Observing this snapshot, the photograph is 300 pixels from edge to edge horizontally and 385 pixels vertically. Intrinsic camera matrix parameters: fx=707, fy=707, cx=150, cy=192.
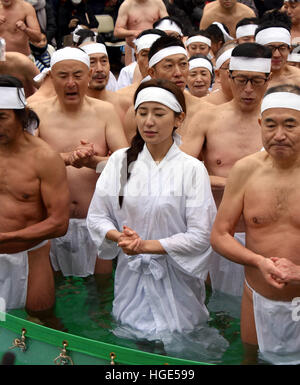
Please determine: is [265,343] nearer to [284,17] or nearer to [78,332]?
[78,332]

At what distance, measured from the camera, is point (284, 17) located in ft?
24.0

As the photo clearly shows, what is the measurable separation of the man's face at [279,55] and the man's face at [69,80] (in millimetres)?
Answer: 1723

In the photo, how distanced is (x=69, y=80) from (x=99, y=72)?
42.8 inches

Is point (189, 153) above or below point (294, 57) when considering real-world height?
below

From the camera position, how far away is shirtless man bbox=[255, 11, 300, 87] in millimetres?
6020

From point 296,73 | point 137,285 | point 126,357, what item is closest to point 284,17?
point 296,73

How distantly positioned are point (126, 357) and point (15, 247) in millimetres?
1302

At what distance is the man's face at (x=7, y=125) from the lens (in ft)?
14.3

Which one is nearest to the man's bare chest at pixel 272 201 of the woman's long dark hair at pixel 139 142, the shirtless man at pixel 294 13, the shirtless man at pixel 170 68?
the woman's long dark hair at pixel 139 142

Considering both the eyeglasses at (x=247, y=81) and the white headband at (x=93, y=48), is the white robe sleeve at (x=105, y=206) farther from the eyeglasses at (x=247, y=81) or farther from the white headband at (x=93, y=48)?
the white headband at (x=93, y=48)

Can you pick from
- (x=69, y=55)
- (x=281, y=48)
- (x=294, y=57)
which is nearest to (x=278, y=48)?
(x=281, y=48)

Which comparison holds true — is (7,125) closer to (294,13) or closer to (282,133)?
(282,133)

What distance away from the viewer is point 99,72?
628 cm
